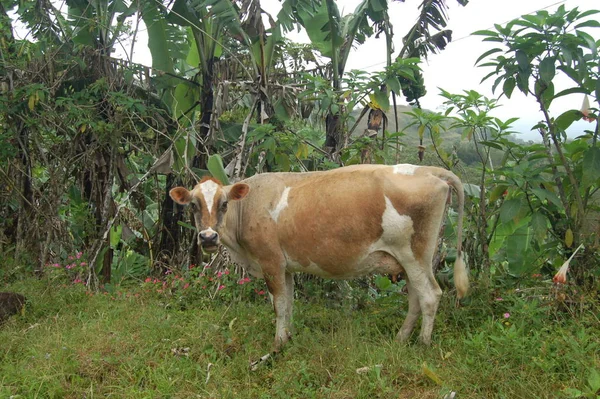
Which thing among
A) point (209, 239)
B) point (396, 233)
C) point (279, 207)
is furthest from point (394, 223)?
point (209, 239)

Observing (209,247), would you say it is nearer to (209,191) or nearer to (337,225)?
(209,191)

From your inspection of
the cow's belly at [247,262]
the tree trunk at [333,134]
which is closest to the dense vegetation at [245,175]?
the tree trunk at [333,134]

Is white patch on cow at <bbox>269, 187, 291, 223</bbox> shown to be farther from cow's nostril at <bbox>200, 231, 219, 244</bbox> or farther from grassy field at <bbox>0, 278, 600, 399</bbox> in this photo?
grassy field at <bbox>0, 278, 600, 399</bbox>

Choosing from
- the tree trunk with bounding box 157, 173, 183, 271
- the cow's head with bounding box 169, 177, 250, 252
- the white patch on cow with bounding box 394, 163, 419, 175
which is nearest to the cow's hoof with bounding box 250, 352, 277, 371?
the cow's head with bounding box 169, 177, 250, 252

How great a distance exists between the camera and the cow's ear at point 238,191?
181 inches

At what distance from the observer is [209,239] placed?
4.30 m

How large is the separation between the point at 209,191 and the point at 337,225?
3.55 ft

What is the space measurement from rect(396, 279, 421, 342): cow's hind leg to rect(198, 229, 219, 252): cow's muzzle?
161 centimetres

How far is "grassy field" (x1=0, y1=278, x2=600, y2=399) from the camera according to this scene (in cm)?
367

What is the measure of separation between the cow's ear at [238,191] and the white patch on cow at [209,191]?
0.44ft

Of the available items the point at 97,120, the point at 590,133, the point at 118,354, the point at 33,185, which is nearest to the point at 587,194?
the point at 590,133

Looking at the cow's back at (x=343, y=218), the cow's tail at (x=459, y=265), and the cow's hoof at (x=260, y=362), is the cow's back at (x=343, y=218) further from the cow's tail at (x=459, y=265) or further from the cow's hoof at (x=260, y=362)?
the cow's hoof at (x=260, y=362)

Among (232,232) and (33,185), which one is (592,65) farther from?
(33,185)

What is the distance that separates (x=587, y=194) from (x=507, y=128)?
36.8 inches
